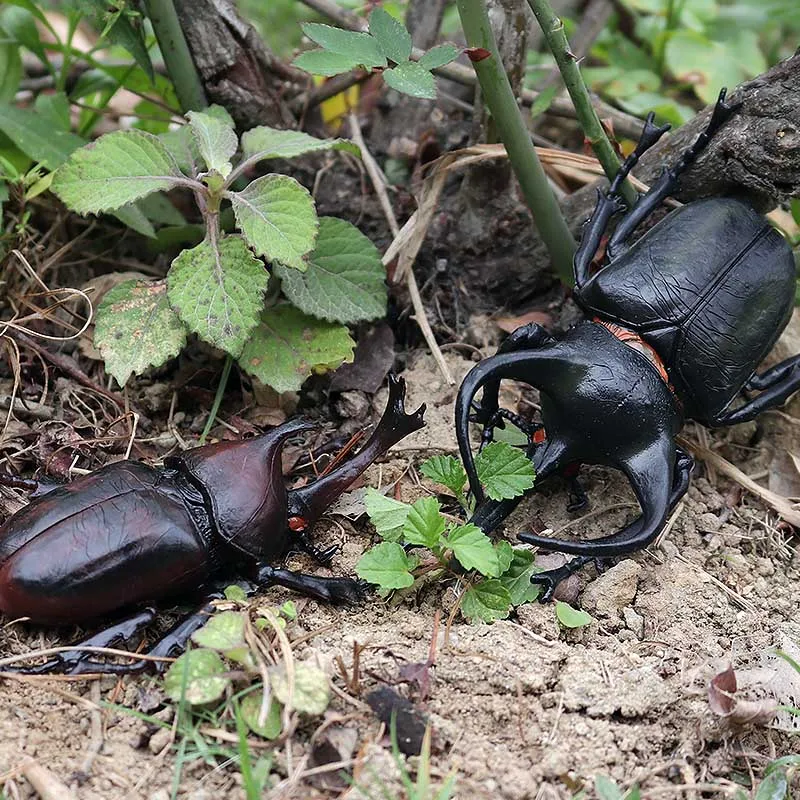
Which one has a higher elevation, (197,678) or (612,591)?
(197,678)

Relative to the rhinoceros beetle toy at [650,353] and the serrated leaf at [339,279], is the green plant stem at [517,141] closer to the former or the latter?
the rhinoceros beetle toy at [650,353]

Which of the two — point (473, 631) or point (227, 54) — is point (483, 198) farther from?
point (473, 631)

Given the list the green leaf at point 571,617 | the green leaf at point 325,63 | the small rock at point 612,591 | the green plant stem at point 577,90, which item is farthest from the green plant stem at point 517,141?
the green leaf at point 571,617

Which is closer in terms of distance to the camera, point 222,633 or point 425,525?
point 222,633

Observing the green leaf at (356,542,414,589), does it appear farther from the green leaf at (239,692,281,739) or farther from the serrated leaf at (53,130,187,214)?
the serrated leaf at (53,130,187,214)

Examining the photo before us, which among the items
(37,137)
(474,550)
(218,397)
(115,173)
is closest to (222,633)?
(474,550)

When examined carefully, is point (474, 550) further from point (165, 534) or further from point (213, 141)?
point (213, 141)

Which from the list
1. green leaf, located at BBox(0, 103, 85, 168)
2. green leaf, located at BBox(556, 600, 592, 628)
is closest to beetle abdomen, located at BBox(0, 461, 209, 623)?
green leaf, located at BBox(556, 600, 592, 628)
